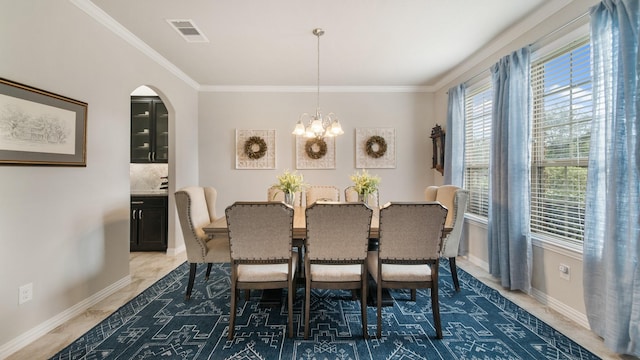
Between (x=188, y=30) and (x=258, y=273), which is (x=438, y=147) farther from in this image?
(x=188, y=30)

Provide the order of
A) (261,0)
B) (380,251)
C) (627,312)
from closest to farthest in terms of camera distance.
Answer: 1. (627,312)
2. (380,251)
3. (261,0)

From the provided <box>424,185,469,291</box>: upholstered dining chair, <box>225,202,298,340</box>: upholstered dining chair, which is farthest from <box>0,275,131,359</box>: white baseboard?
<box>424,185,469,291</box>: upholstered dining chair

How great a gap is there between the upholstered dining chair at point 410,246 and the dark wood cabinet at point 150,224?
3408 millimetres

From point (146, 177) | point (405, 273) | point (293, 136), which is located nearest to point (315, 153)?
point (293, 136)

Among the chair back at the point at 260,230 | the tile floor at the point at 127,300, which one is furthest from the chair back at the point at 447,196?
the chair back at the point at 260,230

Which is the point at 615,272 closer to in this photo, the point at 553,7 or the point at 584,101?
the point at 584,101

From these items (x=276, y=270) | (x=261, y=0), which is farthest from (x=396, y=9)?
(x=276, y=270)

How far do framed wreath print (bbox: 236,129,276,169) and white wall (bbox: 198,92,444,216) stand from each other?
9 cm

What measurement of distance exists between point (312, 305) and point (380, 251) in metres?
0.98

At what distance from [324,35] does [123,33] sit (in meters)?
2.17

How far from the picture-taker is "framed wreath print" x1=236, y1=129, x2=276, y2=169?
4758mm

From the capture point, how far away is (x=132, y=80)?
308cm

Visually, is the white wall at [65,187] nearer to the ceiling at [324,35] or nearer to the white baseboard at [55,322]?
the white baseboard at [55,322]

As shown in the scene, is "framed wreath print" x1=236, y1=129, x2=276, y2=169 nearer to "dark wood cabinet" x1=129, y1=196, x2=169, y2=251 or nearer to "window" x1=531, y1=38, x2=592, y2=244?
"dark wood cabinet" x1=129, y1=196, x2=169, y2=251
